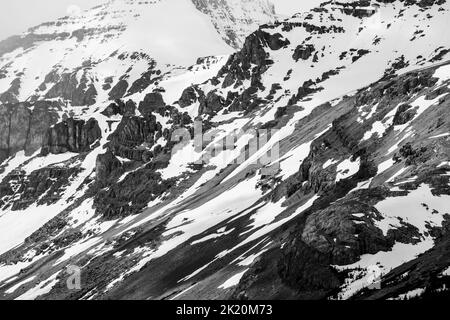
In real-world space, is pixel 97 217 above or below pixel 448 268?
below

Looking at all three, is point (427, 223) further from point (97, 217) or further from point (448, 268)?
point (97, 217)

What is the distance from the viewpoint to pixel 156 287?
84.1 meters

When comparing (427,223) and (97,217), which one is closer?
(427,223)

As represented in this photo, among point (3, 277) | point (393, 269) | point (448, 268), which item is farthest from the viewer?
point (3, 277)

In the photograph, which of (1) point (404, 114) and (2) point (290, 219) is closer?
(2) point (290, 219)

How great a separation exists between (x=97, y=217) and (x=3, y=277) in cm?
3606

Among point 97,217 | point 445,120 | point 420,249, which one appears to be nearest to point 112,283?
point 445,120

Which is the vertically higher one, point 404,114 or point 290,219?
point 404,114

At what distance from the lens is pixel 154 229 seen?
127 metres

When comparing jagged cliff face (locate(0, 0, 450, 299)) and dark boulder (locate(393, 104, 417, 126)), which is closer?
jagged cliff face (locate(0, 0, 450, 299))

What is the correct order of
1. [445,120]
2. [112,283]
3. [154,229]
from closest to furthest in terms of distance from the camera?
[445,120] < [112,283] < [154,229]

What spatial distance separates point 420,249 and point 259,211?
2323 inches

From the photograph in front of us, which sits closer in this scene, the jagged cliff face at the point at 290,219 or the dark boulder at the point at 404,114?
the jagged cliff face at the point at 290,219
